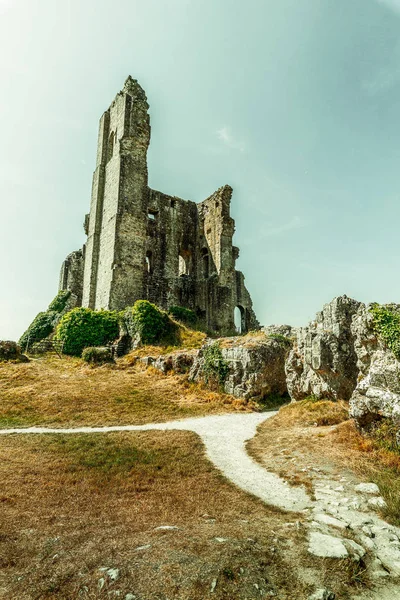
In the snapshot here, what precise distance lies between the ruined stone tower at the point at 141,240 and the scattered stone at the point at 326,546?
21.6 metres

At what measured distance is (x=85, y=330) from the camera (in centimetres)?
2136

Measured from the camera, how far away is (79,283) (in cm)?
2966

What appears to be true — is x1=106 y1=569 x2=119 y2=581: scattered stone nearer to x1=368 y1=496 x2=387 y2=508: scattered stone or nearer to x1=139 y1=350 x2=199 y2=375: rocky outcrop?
x1=368 y1=496 x2=387 y2=508: scattered stone

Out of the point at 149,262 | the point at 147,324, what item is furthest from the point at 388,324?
the point at 149,262

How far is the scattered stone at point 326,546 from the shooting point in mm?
3193

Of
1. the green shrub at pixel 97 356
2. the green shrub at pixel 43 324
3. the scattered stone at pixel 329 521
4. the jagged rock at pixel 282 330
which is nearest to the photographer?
the scattered stone at pixel 329 521

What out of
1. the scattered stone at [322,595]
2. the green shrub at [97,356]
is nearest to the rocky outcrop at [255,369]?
the green shrub at [97,356]

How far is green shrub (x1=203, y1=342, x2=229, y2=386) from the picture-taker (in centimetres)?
1425

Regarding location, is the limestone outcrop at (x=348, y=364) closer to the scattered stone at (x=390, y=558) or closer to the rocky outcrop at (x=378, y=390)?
the rocky outcrop at (x=378, y=390)

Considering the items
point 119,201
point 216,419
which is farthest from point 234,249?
point 216,419

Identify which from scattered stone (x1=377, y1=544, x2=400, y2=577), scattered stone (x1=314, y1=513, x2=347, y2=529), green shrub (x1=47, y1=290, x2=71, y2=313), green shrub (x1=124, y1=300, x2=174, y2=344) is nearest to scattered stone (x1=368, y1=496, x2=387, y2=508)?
scattered stone (x1=314, y1=513, x2=347, y2=529)

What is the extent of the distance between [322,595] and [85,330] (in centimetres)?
2024

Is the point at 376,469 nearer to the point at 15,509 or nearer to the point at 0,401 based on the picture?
the point at 15,509

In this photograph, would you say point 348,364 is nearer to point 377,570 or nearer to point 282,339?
point 282,339
